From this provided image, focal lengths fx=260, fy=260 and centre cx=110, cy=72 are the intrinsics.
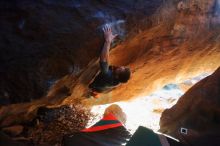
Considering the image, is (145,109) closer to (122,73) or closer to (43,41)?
(122,73)

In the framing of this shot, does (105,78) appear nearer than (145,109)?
Yes

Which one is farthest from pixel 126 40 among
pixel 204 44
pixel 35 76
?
pixel 204 44

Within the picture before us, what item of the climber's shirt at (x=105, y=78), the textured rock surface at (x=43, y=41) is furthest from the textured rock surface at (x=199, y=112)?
the textured rock surface at (x=43, y=41)

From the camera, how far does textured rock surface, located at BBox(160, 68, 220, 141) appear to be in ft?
22.1

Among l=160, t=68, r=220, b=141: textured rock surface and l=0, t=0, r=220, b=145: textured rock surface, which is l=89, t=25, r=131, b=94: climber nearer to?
l=0, t=0, r=220, b=145: textured rock surface

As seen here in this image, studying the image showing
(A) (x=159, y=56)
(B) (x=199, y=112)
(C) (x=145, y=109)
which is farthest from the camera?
(C) (x=145, y=109)

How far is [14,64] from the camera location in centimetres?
368

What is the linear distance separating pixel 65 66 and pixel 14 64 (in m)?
A: 0.75

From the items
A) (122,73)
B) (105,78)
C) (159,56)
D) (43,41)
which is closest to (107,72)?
(105,78)

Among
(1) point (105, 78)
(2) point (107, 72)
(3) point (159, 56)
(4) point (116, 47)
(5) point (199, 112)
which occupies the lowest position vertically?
(5) point (199, 112)

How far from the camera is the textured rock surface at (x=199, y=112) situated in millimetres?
6734

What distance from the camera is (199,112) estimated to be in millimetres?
7176

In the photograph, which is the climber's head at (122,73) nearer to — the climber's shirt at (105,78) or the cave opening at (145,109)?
the climber's shirt at (105,78)

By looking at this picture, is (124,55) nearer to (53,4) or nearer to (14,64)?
(53,4)
